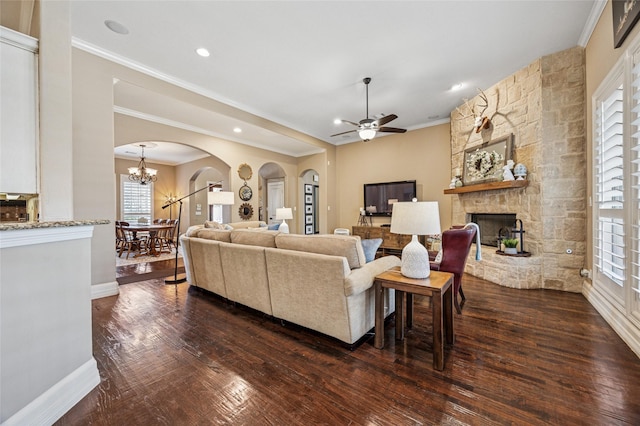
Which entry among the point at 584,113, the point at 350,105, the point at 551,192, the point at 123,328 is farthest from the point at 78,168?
the point at 584,113

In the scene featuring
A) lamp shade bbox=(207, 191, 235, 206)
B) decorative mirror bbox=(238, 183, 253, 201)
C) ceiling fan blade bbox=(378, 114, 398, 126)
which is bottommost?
lamp shade bbox=(207, 191, 235, 206)

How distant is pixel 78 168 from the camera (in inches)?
126

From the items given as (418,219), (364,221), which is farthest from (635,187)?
(364,221)

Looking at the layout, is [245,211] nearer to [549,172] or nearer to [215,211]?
[215,211]

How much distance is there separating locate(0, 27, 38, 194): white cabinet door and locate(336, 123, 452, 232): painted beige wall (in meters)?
6.30

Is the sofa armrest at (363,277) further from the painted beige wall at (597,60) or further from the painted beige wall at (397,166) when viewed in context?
the painted beige wall at (397,166)

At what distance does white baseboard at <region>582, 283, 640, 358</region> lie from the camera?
6.66ft

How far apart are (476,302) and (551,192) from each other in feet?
6.31

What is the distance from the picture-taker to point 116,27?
293cm

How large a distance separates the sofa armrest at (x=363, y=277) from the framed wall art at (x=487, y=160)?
2.98 metres

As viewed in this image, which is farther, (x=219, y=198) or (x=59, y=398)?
(x=219, y=198)

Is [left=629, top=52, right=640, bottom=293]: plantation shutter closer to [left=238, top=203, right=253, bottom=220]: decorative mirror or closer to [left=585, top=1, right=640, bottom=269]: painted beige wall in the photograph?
[left=585, top=1, right=640, bottom=269]: painted beige wall

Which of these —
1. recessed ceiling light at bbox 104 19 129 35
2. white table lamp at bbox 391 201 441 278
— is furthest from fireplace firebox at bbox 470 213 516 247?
recessed ceiling light at bbox 104 19 129 35

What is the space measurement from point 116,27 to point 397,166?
229 inches
